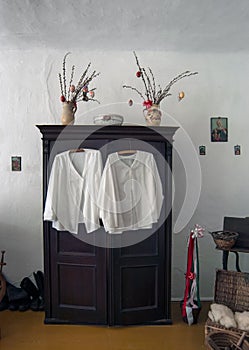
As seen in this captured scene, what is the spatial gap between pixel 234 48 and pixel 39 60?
1.98 meters

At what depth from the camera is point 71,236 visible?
275 centimetres

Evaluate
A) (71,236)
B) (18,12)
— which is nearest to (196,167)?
(71,236)

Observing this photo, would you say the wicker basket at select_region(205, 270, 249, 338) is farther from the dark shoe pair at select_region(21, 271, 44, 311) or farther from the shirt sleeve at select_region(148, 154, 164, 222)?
the dark shoe pair at select_region(21, 271, 44, 311)

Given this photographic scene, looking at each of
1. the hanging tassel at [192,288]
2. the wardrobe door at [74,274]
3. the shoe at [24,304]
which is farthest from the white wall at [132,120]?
the wardrobe door at [74,274]

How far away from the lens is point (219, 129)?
333 centimetres

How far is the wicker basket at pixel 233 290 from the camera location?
8.80ft

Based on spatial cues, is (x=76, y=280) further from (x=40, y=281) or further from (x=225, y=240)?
(x=225, y=240)

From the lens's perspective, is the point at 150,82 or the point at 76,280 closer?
the point at 76,280

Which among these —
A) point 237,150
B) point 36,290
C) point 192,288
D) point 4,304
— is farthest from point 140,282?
A: point 237,150

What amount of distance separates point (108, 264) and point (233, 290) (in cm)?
111

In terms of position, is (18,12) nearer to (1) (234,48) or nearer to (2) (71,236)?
(2) (71,236)

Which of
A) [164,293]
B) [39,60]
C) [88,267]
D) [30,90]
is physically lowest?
[164,293]

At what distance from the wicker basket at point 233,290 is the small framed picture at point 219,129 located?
1360mm

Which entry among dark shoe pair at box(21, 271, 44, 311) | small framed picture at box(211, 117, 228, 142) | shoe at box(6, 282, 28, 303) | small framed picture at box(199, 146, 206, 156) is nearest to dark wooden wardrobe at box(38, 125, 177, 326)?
dark shoe pair at box(21, 271, 44, 311)
